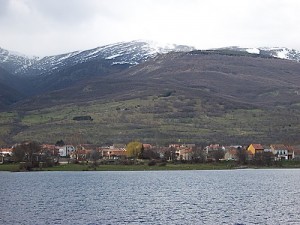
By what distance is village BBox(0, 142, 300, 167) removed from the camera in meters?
144

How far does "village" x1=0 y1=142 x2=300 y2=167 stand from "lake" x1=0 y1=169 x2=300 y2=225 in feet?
179

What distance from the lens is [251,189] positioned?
7725cm

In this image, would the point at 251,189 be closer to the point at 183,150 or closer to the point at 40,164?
the point at 40,164

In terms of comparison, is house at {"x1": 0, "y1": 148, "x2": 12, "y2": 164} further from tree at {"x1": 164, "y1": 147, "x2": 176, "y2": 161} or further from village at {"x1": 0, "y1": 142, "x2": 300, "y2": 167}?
tree at {"x1": 164, "y1": 147, "x2": 176, "y2": 161}

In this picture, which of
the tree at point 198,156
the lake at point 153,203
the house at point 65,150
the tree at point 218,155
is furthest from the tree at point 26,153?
the lake at point 153,203

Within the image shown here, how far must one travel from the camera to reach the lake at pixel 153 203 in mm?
49438

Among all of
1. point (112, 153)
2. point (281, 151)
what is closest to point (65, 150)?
point (112, 153)

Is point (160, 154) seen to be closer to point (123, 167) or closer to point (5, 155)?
point (123, 167)

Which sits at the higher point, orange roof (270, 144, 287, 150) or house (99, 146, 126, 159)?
orange roof (270, 144, 287, 150)

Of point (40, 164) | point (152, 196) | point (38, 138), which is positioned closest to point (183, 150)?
point (40, 164)

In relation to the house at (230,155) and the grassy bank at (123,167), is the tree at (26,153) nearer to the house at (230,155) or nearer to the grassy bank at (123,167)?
the grassy bank at (123,167)

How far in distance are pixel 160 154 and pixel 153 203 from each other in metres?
94.3

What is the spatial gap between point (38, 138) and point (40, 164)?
67.2 meters

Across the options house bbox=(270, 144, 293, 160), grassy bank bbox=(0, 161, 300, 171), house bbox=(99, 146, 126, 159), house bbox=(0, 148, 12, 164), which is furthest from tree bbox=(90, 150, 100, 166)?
house bbox=(270, 144, 293, 160)
